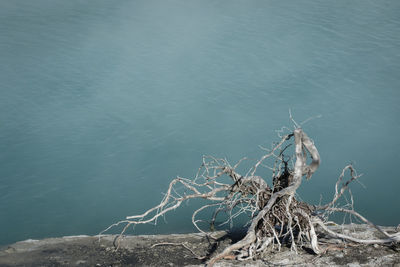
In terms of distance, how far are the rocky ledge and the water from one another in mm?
1363

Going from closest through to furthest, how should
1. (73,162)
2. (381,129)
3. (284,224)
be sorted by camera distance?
1. (284,224)
2. (73,162)
3. (381,129)

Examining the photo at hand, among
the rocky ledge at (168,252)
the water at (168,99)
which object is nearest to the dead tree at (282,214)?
the rocky ledge at (168,252)

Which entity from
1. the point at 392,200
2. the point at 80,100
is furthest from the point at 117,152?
the point at 392,200

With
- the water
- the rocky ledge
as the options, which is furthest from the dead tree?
the water

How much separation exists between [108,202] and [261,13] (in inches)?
449

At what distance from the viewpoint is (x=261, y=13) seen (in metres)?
16.3

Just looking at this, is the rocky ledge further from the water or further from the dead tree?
the water

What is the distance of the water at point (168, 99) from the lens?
758cm

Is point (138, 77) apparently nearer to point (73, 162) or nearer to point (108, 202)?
point (73, 162)

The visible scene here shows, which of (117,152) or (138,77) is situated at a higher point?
(138,77)

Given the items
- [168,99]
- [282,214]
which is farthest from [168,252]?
[168,99]

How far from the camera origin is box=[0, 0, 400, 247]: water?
7.58 m

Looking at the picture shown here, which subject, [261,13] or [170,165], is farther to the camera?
[261,13]

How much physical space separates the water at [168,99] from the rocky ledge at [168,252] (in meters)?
1.36
